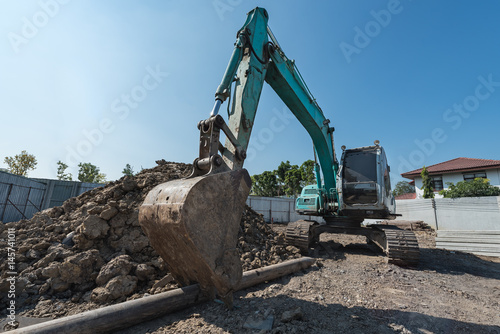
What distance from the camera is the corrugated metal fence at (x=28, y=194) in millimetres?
12578

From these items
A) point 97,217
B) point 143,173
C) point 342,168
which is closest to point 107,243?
point 97,217

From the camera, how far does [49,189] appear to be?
15.3 metres

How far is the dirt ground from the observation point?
2.59m

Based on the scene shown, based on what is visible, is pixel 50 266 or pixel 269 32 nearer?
pixel 50 266

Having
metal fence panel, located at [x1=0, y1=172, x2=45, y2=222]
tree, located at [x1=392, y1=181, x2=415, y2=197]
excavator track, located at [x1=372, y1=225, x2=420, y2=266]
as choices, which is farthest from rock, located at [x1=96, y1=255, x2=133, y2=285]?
tree, located at [x1=392, y1=181, x2=415, y2=197]

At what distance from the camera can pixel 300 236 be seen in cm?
664

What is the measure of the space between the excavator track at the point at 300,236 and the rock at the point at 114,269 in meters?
4.34

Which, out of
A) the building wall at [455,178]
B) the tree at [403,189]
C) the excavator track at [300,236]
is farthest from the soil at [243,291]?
the tree at [403,189]

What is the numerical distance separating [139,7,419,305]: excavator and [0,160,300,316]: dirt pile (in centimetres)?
120

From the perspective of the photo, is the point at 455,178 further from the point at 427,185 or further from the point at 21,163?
the point at 21,163

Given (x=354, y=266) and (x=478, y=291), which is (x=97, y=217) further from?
(x=478, y=291)

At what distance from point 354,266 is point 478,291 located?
209 cm

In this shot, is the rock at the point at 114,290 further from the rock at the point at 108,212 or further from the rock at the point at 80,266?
the rock at the point at 108,212

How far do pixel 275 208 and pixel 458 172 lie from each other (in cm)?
1850
